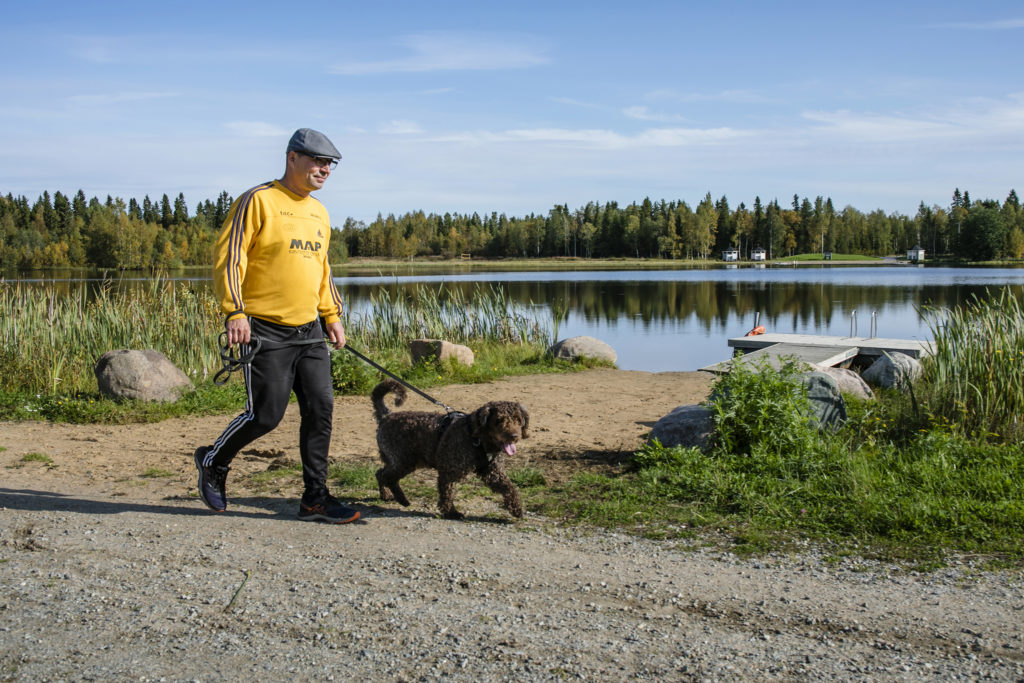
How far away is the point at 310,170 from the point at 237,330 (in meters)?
1.00

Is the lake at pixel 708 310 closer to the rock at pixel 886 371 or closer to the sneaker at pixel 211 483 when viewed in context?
the rock at pixel 886 371

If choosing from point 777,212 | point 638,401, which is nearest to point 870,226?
point 777,212

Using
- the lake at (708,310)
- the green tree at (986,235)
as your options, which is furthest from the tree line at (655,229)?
the lake at (708,310)

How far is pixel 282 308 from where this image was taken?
4363mm

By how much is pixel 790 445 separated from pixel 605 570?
2329mm

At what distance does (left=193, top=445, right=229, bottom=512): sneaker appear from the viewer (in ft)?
15.0

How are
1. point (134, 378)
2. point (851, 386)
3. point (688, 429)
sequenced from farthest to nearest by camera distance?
point (134, 378) → point (851, 386) → point (688, 429)

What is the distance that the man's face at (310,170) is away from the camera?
4.36 meters

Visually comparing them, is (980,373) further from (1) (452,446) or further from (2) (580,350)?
(2) (580,350)

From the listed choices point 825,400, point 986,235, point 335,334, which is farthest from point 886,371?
point 986,235

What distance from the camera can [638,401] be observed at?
32.3 ft

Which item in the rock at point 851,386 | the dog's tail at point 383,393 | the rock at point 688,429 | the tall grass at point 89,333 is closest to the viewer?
the dog's tail at point 383,393

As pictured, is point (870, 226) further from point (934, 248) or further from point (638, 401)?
point (638, 401)

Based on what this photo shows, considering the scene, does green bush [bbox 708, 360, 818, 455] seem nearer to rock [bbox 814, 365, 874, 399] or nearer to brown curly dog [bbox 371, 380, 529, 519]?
brown curly dog [bbox 371, 380, 529, 519]
